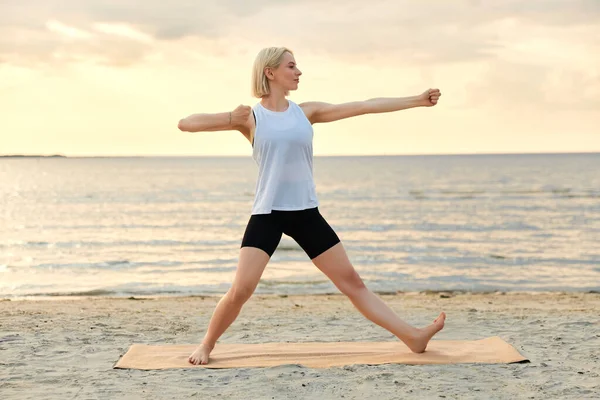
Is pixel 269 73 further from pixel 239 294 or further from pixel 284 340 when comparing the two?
pixel 284 340

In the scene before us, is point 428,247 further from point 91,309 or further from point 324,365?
point 324,365

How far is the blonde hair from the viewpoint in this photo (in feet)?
17.5

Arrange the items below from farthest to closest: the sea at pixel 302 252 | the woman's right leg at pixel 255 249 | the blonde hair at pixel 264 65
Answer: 1. the sea at pixel 302 252
2. the woman's right leg at pixel 255 249
3. the blonde hair at pixel 264 65

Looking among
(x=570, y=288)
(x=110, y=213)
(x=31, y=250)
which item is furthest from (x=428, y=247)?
(x=110, y=213)

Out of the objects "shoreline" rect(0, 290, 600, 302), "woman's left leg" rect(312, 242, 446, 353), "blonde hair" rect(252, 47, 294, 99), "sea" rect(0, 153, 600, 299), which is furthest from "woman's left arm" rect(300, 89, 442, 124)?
"sea" rect(0, 153, 600, 299)

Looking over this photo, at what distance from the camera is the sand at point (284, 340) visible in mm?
5230

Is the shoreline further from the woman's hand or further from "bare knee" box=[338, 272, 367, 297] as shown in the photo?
the woman's hand

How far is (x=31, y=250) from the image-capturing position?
21297 millimetres

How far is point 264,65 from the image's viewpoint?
5371mm

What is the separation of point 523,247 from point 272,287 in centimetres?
988

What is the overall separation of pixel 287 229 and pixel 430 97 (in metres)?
1.44

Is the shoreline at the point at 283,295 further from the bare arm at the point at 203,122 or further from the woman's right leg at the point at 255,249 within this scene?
the bare arm at the point at 203,122

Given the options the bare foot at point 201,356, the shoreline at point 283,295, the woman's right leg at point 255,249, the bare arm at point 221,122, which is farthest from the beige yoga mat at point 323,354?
the shoreline at point 283,295

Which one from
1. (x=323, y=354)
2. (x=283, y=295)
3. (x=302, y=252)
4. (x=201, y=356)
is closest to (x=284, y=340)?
(x=323, y=354)
